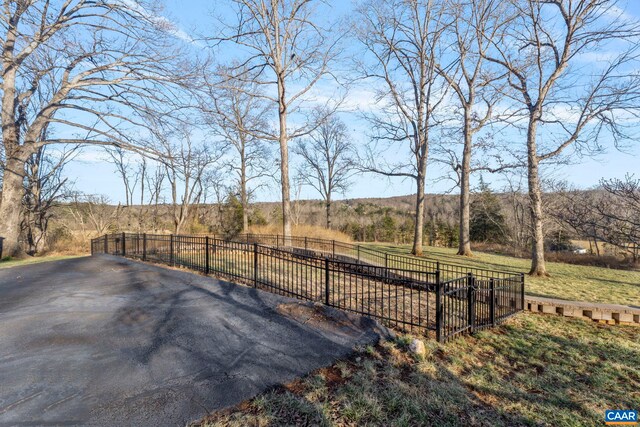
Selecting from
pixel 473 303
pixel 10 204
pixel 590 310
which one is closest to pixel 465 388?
pixel 473 303

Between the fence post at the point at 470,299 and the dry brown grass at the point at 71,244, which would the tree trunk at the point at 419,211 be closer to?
the fence post at the point at 470,299

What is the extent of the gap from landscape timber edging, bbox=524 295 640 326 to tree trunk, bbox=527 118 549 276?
458cm

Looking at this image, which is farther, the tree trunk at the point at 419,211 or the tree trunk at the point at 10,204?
the tree trunk at the point at 419,211

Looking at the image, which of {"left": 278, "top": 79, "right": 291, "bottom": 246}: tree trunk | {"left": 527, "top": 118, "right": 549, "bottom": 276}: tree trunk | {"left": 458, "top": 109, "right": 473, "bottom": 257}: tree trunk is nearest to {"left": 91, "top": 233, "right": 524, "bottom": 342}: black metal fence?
{"left": 527, "top": 118, "right": 549, "bottom": 276}: tree trunk

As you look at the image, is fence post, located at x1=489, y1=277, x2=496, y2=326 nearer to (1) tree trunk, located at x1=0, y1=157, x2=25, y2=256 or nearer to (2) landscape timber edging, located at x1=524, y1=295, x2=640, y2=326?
(2) landscape timber edging, located at x1=524, y1=295, x2=640, y2=326

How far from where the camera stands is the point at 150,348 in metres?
3.91

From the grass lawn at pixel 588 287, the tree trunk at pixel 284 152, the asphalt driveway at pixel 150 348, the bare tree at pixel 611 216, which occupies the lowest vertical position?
the grass lawn at pixel 588 287

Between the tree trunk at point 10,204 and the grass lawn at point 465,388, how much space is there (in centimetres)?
1657

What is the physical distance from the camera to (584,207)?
396 centimetres

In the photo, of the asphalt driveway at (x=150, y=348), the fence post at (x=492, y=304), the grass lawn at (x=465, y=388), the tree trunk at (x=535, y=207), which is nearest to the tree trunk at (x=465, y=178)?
the tree trunk at (x=535, y=207)

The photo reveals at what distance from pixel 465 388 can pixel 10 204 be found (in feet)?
60.4

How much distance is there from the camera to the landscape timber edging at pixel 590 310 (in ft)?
22.4

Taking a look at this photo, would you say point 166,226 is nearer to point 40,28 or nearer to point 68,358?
point 40,28

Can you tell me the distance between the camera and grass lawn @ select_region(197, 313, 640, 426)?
2816 millimetres
